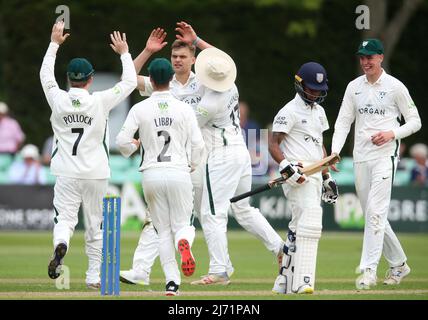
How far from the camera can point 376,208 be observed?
41.7ft

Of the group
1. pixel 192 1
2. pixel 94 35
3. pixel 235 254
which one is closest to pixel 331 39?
pixel 192 1

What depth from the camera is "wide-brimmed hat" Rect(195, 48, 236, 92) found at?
42.2 feet

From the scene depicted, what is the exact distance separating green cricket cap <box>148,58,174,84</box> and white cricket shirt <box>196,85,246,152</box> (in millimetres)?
1672

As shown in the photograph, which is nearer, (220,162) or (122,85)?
(122,85)

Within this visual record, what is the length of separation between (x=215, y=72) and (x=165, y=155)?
1982mm

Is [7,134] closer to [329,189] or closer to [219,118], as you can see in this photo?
[219,118]

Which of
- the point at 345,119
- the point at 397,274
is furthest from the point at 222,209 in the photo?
the point at 397,274

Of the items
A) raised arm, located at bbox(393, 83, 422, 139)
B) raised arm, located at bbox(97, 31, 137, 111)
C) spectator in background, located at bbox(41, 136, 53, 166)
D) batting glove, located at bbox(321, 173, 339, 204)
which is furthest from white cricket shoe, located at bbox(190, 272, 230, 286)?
spectator in background, located at bbox(41, 136, 53, 166)

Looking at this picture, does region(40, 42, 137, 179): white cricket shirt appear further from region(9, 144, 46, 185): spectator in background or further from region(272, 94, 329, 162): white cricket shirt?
region(9, 144, 46, 185): spectator in background

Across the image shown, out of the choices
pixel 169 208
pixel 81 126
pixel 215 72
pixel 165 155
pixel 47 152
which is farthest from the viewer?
pixel 47 152

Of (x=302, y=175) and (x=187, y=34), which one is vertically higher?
(x=187, y=34)

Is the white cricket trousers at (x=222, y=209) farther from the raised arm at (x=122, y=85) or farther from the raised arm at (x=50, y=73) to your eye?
the raised arm at (x=50, y=73)

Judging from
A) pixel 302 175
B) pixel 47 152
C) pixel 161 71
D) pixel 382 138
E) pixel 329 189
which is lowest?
pixel 329 189
